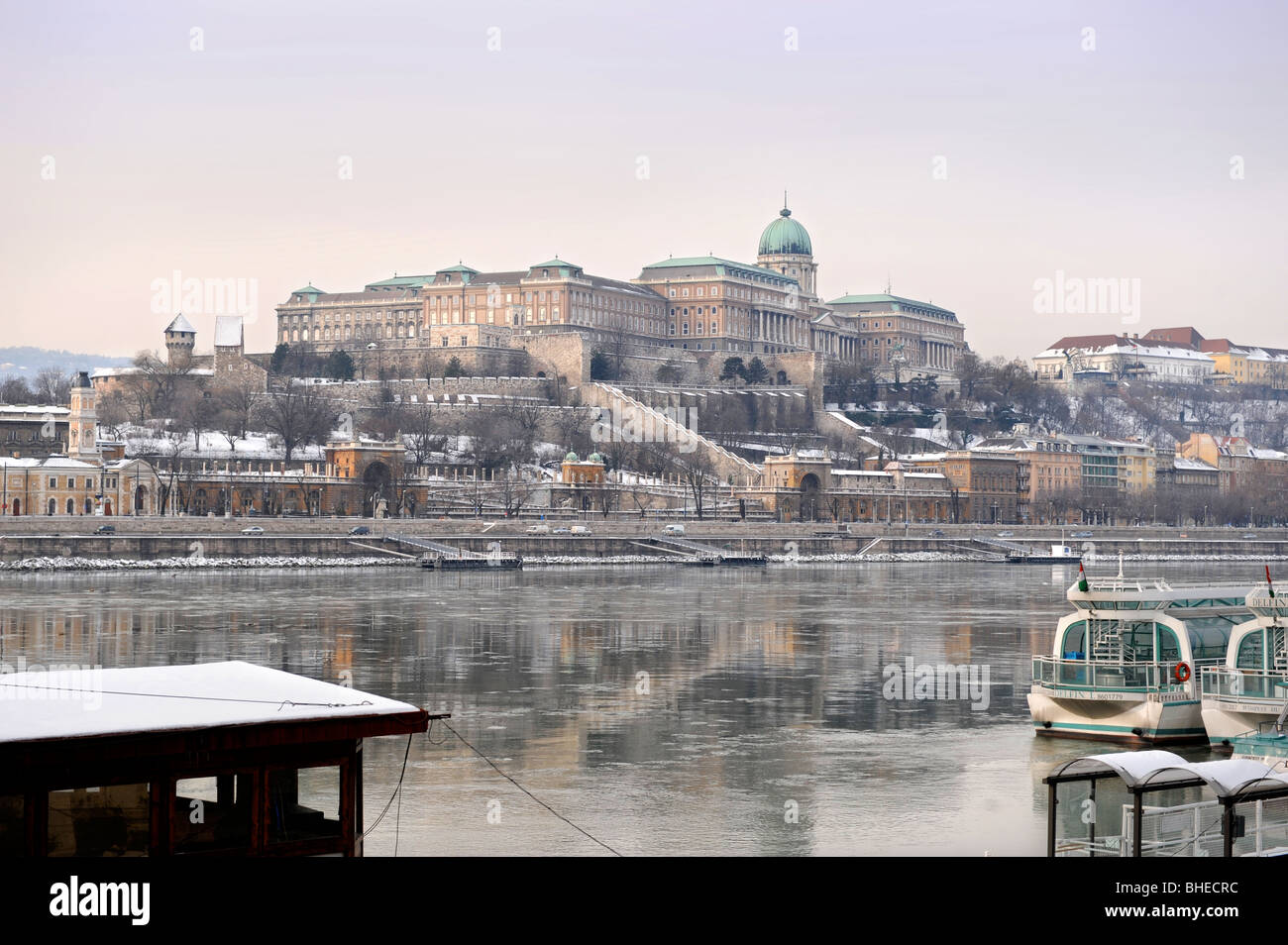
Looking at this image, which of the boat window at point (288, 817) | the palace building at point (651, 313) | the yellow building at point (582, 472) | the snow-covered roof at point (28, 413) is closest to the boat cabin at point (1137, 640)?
the boat window at point (288, 817)

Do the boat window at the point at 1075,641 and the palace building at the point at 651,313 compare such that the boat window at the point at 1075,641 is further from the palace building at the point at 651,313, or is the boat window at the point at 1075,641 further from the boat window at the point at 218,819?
the palace building at the point at 651,313

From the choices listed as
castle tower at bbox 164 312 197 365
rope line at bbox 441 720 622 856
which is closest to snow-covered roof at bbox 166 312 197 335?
castle tower at bbox 164 312 197 365

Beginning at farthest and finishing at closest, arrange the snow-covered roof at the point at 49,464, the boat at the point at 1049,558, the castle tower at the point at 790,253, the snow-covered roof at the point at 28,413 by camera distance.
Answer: the castle tower at the point at 790,253 → the boat at the point at 1049,558 → the snow-covered roof at the point at 28,413 → the snow-covered roof at the point at 49,464

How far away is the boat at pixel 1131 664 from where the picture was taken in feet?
60.0

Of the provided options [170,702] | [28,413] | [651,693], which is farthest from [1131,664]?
[28,413]

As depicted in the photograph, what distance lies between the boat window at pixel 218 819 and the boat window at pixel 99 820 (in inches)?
7.2

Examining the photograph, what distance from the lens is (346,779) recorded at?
356 inches

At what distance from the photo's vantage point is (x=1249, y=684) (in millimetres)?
17000

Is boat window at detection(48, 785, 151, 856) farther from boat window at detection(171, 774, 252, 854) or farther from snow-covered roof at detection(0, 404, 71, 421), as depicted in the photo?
snow-covered roof at detection(0, 404, 71, 421)

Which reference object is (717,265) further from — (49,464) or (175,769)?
(175,769)

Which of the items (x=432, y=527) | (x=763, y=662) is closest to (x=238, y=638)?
(x=763, y=662)

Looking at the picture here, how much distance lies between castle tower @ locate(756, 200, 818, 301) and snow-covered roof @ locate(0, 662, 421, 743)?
129 m
